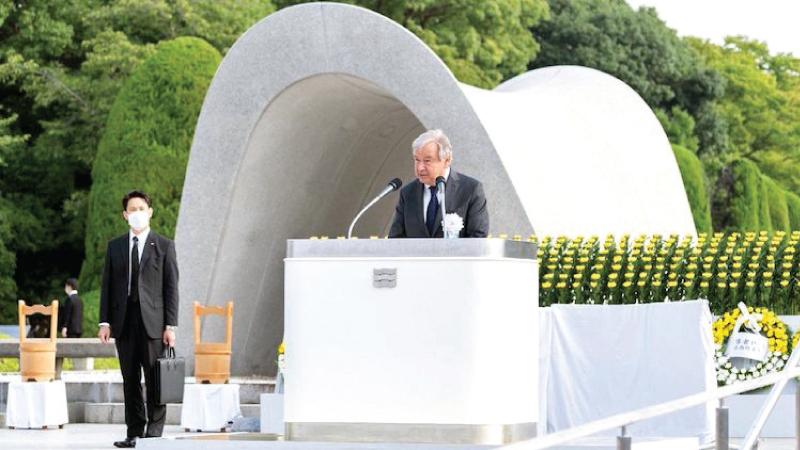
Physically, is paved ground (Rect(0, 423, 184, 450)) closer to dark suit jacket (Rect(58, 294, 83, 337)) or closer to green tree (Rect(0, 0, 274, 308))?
dark suit jacket (Rect(58, 294, 83, 337))

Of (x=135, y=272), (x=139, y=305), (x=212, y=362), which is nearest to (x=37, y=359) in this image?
(x=212, y=362)

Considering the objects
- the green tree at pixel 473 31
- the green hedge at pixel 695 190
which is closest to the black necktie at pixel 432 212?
the green hedge at pixel 695 190

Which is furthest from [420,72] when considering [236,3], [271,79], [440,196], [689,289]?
[236,3]

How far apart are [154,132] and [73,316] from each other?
7.24 metres

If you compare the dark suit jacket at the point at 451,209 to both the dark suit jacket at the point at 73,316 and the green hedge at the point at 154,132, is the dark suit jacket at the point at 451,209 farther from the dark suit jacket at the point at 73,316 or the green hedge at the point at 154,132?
the green hedge at the point at 154,132

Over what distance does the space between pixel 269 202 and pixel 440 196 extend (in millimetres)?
10134

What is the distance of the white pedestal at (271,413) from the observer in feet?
41.7

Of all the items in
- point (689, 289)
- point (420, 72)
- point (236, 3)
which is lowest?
point (689, 289)

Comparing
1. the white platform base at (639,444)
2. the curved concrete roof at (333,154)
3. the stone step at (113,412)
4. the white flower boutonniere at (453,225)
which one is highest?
the curved concrete roof at (333,154)

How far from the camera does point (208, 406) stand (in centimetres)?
1434

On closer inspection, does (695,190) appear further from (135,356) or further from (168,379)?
(168,379)

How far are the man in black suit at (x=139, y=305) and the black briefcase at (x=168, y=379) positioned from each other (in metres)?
0.07

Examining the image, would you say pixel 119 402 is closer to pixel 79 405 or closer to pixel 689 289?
pixel 79 405

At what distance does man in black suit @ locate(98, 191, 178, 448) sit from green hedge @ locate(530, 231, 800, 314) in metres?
4.34
